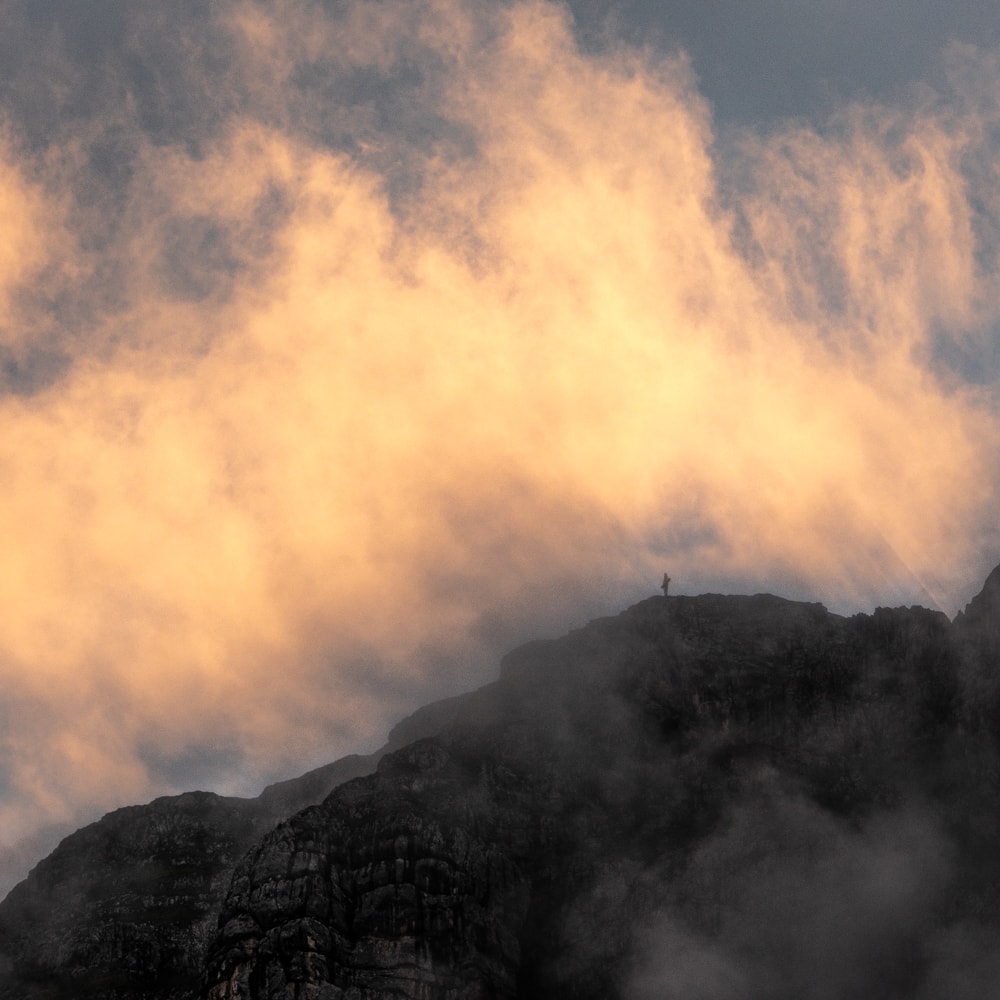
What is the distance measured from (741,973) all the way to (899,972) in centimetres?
2029

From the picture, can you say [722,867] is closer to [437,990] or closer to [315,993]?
[437,990]

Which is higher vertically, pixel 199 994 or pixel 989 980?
pixel 199 994

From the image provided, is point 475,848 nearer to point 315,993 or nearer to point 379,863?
point 379,863

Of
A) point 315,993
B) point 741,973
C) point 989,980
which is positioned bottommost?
point 989,980

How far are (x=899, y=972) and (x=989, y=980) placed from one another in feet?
38.6

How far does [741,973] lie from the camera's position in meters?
183

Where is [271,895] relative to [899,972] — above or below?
above

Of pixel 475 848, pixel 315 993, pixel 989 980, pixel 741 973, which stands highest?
pixel 475 848

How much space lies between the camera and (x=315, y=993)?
6855 inches

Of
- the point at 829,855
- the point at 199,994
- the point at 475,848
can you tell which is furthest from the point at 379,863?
the point at 829,855

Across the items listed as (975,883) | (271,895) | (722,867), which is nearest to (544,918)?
(722,867)

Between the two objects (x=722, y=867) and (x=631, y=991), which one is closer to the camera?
(x=631, y=991)

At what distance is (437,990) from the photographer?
17812 cm

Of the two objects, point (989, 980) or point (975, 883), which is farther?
point (975, 883)
